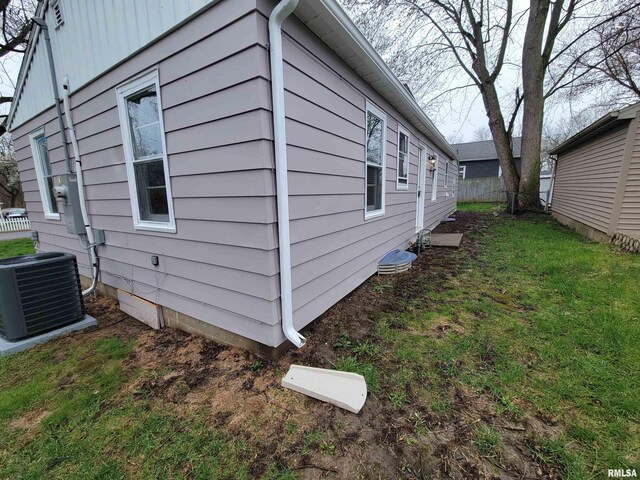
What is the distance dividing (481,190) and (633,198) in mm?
16169

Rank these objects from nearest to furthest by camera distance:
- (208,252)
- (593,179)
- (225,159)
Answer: (225,159)
(208,252)
(593,179)

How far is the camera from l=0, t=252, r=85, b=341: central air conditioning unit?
2537mm

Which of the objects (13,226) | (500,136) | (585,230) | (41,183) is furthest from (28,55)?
(13,226)

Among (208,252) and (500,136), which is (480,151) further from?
(208,252)

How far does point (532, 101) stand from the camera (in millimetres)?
9859

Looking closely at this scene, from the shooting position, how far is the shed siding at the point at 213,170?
75.3 inches

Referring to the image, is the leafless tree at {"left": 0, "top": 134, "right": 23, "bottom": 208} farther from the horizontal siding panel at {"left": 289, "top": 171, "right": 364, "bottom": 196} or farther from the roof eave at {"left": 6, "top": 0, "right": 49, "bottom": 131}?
the horizontal siding panel at {"left": 289, "top": 171, "right": 364, "bottom": 196}

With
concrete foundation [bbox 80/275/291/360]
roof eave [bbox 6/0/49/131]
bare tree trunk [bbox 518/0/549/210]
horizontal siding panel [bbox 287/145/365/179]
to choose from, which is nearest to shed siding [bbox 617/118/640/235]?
horizontal siding panel [bbox 287/145/365/179]

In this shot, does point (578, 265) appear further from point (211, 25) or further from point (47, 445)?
point (47, 445)

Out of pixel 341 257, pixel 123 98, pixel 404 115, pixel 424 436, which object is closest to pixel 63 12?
pixel 123 98

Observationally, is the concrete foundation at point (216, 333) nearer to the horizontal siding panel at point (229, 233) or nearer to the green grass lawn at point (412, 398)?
the green grass lawn at point (412, 398)

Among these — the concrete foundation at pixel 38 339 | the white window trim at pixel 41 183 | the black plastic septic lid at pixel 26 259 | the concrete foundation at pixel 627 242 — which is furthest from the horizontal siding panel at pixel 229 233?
the concrete foundation at pixel 627 242

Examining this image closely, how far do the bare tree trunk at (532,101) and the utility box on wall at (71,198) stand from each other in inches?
517

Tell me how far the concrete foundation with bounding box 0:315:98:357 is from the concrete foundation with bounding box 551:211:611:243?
8981 millimetres
